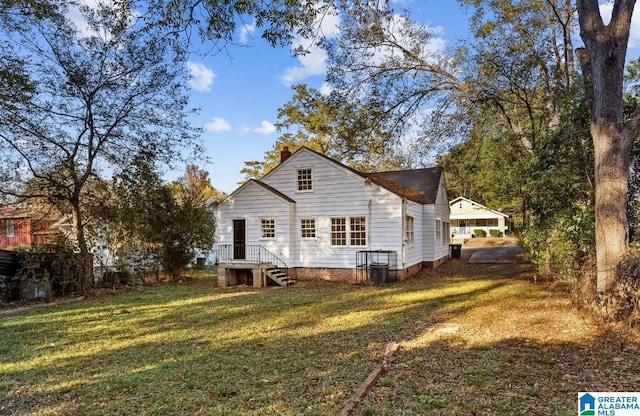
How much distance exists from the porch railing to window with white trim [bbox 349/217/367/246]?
3.05 meters

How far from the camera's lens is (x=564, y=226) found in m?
10.3

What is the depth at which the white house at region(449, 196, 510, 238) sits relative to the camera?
45.1m

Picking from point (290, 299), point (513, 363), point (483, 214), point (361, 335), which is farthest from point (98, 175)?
point (483, 214)

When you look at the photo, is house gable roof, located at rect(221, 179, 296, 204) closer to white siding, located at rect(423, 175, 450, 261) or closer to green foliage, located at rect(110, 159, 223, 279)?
green foliage, located at rect(110, 159, 223, 279)

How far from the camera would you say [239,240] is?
17188 millimetres

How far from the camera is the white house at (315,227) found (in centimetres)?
1509

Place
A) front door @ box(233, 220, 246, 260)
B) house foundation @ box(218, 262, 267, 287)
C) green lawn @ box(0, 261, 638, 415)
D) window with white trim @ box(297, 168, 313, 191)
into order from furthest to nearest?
front door @ box(233, 220, 246, 260) → window with white trim @ box(297, 168, 313, 191) → house foundation @ box(218, 262, 267, 287) → green lawn @ box(0, 261, 638, 415)

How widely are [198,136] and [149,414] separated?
12.4 meters

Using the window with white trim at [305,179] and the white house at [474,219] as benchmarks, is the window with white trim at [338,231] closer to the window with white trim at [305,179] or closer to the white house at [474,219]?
the window with white trim at [305,179]

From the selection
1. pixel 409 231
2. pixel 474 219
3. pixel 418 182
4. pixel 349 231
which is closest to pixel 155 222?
pixel 349 231

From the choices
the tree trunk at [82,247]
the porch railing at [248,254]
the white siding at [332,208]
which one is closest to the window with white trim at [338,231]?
the white siding at [332,208]

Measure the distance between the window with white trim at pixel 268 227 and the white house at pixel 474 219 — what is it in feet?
111

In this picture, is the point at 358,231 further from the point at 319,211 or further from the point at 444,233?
the point at 444,233

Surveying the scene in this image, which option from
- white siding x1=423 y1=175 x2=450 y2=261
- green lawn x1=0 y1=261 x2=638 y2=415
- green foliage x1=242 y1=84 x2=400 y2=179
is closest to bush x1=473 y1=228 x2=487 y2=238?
green foliage x1=242 y1=84 x2=400 y2=179
